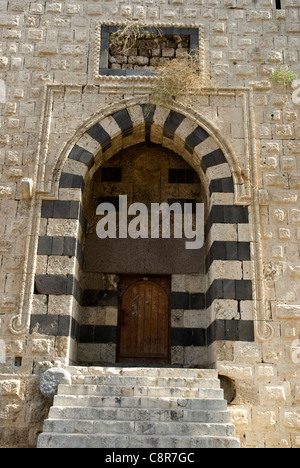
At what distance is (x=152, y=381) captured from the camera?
5938 mm

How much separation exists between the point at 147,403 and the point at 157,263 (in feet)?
9.39

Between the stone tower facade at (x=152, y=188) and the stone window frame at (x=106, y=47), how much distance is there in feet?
0.08

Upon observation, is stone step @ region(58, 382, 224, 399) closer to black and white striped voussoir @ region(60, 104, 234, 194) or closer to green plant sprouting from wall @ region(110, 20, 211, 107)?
black and white striped voussoir @ region(60, 104, 234, 194)

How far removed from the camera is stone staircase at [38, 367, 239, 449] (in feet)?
16.6

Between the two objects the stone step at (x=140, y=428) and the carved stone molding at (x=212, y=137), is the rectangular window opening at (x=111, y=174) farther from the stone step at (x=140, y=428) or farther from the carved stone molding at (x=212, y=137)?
the stone step at (x=140, y=428)

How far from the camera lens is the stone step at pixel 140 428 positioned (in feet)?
17.0

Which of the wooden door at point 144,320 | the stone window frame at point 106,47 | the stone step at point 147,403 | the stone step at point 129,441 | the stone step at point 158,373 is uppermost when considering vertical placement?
the stone window frame at point 106,47

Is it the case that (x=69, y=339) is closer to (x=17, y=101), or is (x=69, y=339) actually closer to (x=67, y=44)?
(x=17, y=101)

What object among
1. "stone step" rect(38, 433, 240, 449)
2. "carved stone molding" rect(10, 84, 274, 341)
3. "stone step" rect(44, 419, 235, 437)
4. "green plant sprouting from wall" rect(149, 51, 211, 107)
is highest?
"green plant sprouting from wall" rect(149, 51, 211, 107)

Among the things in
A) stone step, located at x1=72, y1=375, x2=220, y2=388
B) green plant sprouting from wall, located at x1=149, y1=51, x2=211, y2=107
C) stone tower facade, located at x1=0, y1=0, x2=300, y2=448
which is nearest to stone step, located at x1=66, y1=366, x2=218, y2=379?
stone step, located at x1=72, y1=375, x2=220, y2=388

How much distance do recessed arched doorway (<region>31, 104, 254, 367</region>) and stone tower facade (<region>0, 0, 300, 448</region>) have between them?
2 cm

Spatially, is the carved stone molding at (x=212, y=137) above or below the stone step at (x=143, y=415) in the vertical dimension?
above

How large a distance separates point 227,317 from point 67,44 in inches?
191

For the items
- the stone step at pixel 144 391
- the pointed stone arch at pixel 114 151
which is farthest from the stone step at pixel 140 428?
the pointed stone arch at pixel 114 151
